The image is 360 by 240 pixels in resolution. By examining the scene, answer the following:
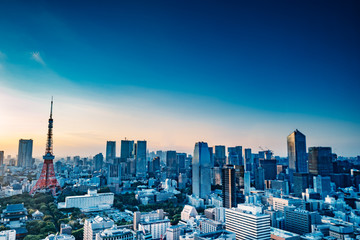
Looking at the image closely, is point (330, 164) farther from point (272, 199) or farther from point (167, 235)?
point (167, 235)

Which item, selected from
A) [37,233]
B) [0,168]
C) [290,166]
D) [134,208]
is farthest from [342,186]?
[0,168]

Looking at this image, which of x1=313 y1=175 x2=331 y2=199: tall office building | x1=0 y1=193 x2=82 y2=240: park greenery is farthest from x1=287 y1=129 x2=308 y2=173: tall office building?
x1=0 y1=193 x2=82 y2=240: park greenery

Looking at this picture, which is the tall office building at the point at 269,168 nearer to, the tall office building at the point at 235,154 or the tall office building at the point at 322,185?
the tall office building at the point at 235,154

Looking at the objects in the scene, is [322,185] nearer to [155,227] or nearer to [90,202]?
[155,227]

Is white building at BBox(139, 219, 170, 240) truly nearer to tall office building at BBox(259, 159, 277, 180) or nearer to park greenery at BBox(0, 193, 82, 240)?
park greenery at BBox(0, 193, 82, 240)

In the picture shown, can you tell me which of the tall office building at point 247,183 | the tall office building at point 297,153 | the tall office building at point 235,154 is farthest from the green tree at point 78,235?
the tall office building at point 235,154

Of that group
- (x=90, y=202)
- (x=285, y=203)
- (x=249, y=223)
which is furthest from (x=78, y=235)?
(x=285, y=203)

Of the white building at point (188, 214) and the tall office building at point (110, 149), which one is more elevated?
the tall office building at point (110, 149)
